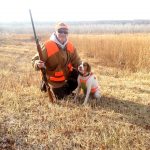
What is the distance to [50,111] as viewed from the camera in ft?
21.1

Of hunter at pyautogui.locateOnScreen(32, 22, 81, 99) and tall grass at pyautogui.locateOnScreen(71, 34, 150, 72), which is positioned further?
tall grass at pyautogui.locateOnScreen(71, 34, 150, 72)

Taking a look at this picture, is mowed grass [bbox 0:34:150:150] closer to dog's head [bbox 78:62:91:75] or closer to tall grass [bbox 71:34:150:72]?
dog's head [bbox 78:62:91:75]

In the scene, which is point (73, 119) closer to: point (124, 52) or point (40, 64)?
point (40, 64)

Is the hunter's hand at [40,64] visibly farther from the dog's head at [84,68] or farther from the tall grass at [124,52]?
the tall grass at [124,52]

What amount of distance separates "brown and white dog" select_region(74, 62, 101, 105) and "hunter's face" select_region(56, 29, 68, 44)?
25.6 inches

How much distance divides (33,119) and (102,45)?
11.2m

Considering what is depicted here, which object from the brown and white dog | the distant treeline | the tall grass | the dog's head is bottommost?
the distant treeline

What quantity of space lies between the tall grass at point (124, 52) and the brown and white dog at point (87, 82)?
15.2 ft

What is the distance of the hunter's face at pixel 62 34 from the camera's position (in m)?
6.90

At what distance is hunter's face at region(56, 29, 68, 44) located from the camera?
22.6 feet

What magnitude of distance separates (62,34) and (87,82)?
1.03 m

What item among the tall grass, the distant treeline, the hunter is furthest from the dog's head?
the distant treeline

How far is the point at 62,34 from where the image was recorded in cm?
694

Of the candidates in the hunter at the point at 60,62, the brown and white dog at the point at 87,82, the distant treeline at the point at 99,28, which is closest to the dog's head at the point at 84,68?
the brown and white dog at the point at 87,82
